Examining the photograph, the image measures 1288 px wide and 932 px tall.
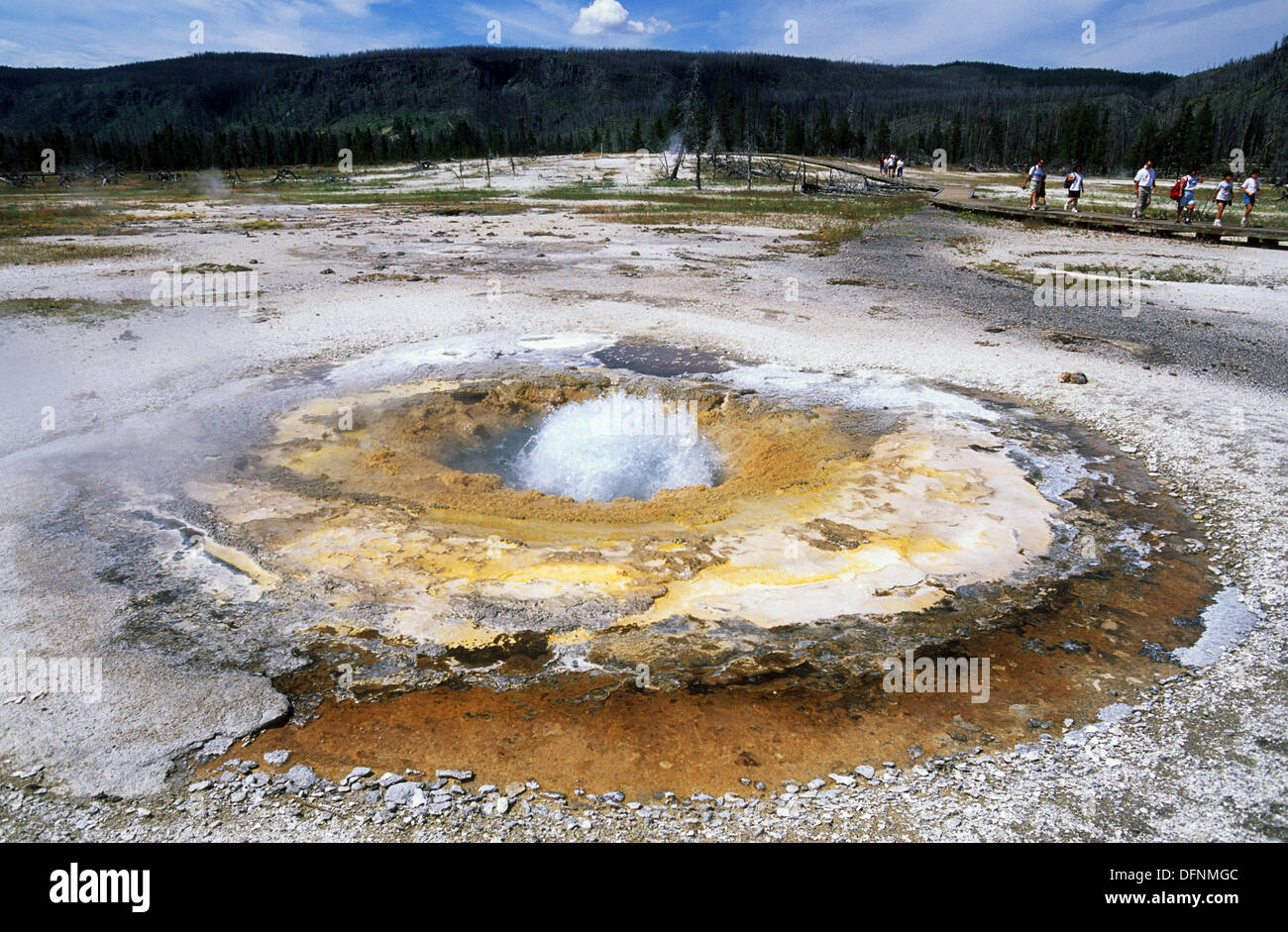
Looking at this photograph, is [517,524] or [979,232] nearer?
[517,524]

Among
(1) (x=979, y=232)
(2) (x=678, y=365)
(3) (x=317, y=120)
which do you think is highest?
(3) (x=317, y=120)

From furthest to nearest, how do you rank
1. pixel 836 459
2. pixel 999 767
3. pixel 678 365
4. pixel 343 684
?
pixel 678 365, pixel 836 459, pixel 343 684, pixel 999 767

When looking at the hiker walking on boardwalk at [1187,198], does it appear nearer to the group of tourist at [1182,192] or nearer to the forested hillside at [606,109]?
the group of tourist at [1182,192]

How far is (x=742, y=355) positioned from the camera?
882 cm

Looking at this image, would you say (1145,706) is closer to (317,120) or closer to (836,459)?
(836,459)

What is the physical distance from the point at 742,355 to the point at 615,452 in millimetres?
2955

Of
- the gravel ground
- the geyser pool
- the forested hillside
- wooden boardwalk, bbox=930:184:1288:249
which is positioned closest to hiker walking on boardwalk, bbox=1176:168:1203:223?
wooden boardwalk, bbox=930:184:1288:249

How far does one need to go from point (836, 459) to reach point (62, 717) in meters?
5.13

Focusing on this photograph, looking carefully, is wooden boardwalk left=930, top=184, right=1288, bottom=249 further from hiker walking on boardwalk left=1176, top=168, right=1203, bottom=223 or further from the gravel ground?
the gravel ground

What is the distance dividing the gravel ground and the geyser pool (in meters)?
2.25

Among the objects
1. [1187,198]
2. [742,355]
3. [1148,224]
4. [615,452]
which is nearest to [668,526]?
[615,452]

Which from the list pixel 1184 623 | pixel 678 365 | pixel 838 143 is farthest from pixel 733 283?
pixel 838 143

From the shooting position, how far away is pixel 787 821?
267 centimetres

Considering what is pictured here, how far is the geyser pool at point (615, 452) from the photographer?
597cm
